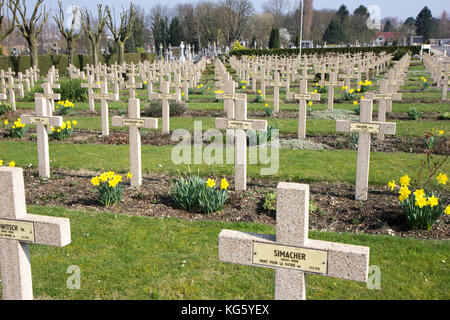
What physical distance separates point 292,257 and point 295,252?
4 cm

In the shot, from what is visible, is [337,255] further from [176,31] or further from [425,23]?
[425,23]

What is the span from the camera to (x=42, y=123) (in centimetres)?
748

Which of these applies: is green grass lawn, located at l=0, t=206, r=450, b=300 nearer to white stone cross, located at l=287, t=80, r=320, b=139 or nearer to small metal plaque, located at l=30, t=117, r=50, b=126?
small metal plaque, located at l=30, t=117, r=50, b=126

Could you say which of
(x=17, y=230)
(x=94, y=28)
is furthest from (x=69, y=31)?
(x=17, y=230)

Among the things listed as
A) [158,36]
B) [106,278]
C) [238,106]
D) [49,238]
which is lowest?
[106,278]

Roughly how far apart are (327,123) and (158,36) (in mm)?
71201

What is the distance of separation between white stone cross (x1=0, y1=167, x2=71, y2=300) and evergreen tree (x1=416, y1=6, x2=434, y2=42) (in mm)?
102063

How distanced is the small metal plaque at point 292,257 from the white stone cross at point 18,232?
139cm

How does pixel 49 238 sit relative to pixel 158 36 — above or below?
below

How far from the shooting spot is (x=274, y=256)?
2.79 meters

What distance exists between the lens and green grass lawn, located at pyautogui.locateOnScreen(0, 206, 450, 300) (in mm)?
3994

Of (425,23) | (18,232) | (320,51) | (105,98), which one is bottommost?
(18,232)

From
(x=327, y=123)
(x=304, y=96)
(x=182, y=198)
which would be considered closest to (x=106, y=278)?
(x=182, y=198)
